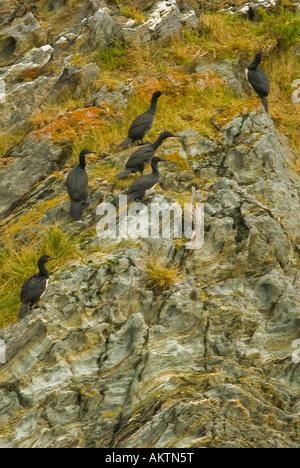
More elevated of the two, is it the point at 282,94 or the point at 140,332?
the point at 140,332

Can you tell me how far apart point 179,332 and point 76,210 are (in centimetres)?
375

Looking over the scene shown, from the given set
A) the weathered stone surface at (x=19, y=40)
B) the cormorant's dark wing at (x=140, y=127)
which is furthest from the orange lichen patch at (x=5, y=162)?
the weathered stone surface at (x=19, y=40)

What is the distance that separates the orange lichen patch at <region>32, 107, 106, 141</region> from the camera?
50.6 feet

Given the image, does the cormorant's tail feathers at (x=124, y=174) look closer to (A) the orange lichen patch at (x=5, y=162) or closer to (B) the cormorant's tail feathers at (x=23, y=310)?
(A) the orange lichen patch at (x=5, y=162)

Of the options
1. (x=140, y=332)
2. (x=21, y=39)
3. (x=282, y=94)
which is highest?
(x=21, y=39)

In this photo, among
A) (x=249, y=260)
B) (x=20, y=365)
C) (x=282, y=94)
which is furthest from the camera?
(x=282, y=94)

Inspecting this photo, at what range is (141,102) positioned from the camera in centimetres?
1620

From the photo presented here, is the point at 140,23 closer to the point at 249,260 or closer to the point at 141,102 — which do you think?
the point at 141,102

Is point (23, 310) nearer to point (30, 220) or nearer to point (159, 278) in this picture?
point (159, 278)

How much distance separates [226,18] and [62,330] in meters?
11.9

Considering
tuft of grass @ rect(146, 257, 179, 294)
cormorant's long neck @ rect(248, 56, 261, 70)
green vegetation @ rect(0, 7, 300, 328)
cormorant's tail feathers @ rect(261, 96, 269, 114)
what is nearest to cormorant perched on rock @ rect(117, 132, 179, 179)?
green vegetation @ rect(0, 7, 300, 328)

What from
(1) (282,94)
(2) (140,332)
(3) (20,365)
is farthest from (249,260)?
(1) (282,94)

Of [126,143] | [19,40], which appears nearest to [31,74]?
[19,40]

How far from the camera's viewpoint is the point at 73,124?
15.6 meters
